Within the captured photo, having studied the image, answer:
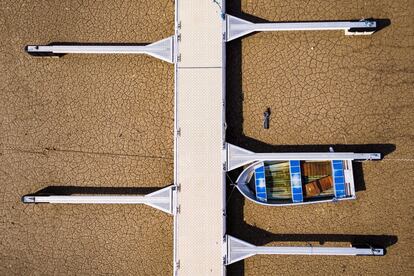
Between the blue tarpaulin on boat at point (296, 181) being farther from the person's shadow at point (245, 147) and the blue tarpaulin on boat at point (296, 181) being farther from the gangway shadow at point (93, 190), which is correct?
the gangway shadow at point (93, 190)

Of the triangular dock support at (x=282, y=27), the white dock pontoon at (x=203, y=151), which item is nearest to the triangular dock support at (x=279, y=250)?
the white dock pontoon at (x=203, y=151)

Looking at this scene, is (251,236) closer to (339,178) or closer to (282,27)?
(339,178)

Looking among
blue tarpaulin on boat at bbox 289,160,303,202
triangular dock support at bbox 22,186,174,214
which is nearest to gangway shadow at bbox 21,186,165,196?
triangular dock support at bbox 22,186,174,214

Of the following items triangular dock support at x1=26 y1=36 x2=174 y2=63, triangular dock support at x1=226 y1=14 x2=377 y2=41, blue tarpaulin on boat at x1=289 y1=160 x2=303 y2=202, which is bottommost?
blue tarpaulin on boat at x1=289 y1=160 x2=303 y2=202

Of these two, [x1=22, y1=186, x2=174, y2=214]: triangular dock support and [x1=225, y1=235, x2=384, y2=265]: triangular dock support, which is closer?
[x1=225, y1=235, x2=384, y2=265]: triangular dock support

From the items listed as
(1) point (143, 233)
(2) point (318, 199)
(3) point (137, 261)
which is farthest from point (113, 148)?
(2) point (318, 199)

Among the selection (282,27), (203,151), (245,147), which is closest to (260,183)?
(245,147)

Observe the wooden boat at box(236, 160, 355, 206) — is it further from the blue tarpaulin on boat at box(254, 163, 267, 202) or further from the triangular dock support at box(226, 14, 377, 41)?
the triangular dock support at box(226, 14, 377, 41)
